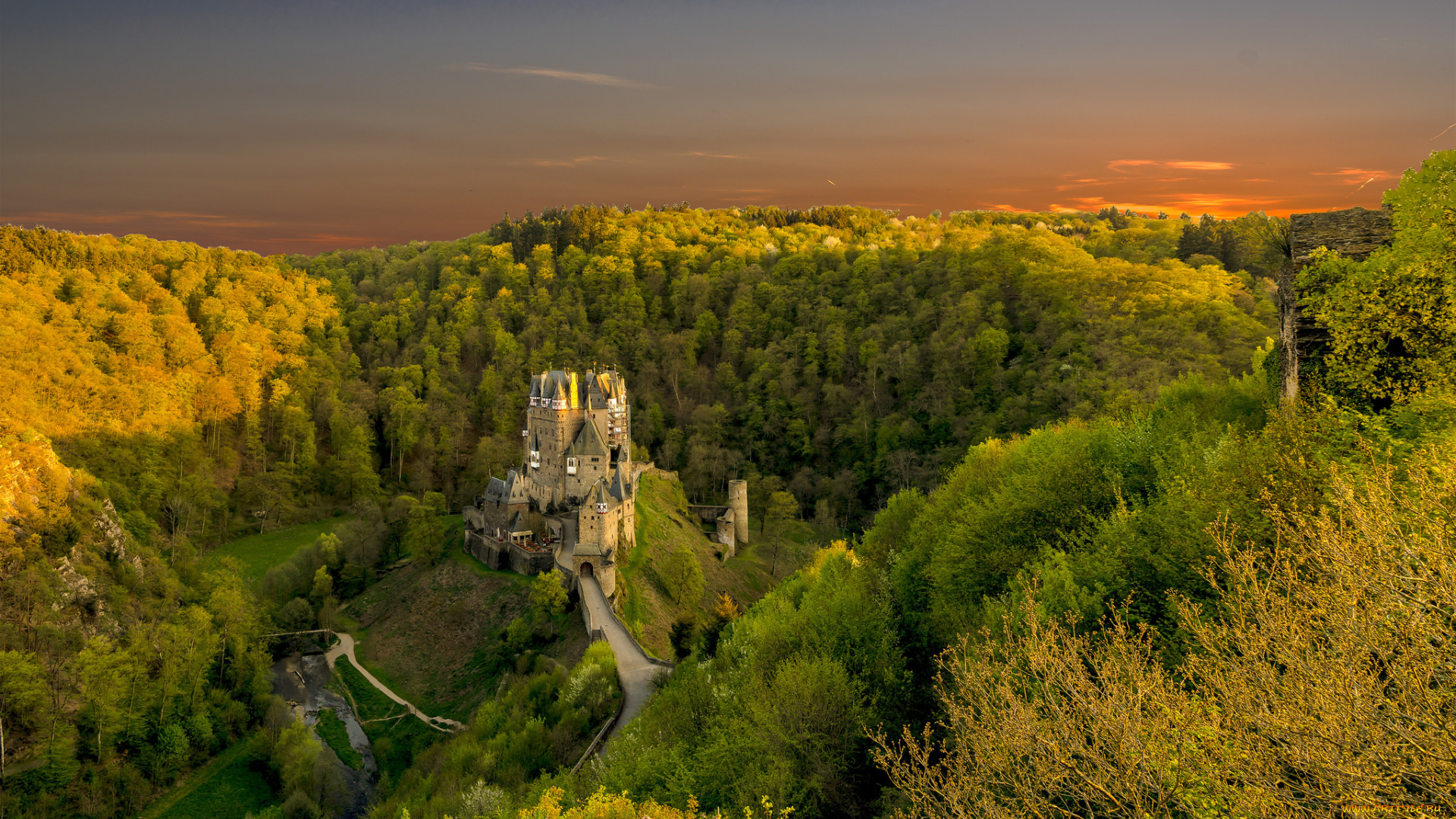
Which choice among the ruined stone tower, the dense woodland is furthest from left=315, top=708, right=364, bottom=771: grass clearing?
the ruined stone tower

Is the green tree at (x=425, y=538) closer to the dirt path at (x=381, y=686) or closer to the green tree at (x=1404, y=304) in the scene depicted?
the dirt path at (x=381, y=686)

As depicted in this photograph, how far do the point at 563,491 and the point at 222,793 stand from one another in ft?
85.5

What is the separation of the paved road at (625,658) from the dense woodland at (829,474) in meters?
3.19

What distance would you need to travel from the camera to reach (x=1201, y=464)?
69.5 ft

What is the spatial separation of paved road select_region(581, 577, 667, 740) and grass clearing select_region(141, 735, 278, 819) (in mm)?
19700

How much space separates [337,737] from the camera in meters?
45.0

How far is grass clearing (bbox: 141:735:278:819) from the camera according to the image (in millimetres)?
40031

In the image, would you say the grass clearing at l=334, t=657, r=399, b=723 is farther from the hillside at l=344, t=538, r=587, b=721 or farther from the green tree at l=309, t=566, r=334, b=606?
the green tree at l=309, t=566, r=334, b=606

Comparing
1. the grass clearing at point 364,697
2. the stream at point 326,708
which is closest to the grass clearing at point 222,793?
the stream at point 326,708

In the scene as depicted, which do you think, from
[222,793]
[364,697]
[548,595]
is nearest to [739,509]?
[548,595]

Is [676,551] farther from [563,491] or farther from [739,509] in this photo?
[739,509]

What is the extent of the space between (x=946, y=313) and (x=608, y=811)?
3166 inches

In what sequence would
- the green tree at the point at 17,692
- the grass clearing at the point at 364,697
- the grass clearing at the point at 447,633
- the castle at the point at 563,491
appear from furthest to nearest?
1. the castle at the point at 563,491
2. the grass clearing at the point at 364,697
3. the grass clearing at the point at 447,633
4. the green tree at the point at 17,692

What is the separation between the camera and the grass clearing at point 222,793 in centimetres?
4003
